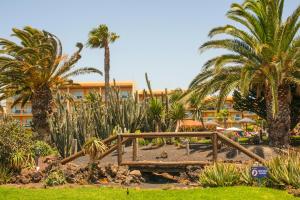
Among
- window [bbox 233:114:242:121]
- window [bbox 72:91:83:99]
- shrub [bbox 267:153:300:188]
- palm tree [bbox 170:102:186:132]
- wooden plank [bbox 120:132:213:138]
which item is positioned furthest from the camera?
window [bbox 233:114:242:121]

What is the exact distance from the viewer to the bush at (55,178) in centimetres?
1466

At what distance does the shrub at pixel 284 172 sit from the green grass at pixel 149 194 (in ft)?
1.75

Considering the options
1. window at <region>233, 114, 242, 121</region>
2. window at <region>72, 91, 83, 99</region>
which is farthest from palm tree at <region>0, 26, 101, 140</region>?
window at <region>233, 114, 242, 121</region>

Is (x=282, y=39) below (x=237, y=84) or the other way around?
the other way around

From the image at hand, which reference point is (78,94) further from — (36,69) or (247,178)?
(247,178)

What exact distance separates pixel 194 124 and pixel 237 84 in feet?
125

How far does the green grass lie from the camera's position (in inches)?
447

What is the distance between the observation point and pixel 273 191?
1186 centimetres

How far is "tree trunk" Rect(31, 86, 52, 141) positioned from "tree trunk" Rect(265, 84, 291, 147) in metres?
12.6

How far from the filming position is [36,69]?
80.4 feet

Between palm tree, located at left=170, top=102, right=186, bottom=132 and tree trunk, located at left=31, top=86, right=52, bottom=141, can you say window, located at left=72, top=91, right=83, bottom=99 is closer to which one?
tree trunk, located at left=31, top=86, right=52, bottom=141

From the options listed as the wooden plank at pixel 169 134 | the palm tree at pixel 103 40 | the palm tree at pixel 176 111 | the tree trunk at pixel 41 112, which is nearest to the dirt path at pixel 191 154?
the wooden plank at pixel 169 134

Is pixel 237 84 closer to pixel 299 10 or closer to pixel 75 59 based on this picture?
pixel 299 10

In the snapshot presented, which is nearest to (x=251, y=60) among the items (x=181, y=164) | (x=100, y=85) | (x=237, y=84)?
(x=237, y=84)
